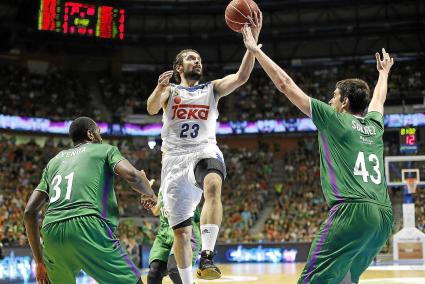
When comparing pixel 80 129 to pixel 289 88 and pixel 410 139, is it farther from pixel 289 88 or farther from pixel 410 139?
pixel 410 139

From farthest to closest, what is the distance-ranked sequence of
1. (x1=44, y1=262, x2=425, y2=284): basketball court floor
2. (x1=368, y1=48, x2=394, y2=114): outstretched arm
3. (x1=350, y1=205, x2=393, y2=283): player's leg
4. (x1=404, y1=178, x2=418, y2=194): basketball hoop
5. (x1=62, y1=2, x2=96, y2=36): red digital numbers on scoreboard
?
(x1=62, y1=2, x2=96, y2=36): red digital numbers on scoreboard, (x1=404, y1=178, x2=418, y2=194): basketball hoop, (x1=44, y1=262, x2=425, y2=284): basketball court floor, (x1=368, y1=48, x2=394, y2=114): outstretched arm, (x1=350, y1=205, x2=393, y2=283): player's leg

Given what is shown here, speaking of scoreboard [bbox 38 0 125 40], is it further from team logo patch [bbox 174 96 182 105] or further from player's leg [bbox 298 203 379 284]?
player's leg [bbox 298 203 379 284]

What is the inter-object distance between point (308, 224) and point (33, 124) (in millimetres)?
15256

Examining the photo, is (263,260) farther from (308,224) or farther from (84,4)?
(84,4)

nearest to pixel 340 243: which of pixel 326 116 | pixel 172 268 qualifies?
pixel 326 116

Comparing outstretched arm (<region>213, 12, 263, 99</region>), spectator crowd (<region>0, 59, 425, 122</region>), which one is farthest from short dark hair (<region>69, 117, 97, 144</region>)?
spectator crowd (<region>0, 59, 425, 122</region>)

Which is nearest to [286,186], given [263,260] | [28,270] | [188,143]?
[263,260]

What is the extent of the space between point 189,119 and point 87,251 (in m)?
2.52

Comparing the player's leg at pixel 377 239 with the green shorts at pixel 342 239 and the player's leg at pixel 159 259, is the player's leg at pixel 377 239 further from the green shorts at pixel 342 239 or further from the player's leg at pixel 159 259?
the player's leg at pixel 159 259

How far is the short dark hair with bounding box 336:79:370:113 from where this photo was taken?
5250 millimetres

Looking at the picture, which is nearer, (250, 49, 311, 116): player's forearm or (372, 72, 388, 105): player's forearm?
(250, 49, 311, 116): player's forearm

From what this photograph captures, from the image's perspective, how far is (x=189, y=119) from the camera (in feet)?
23.1

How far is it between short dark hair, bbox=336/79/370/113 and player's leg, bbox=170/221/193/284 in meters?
2.43

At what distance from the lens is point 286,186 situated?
3131 cm
